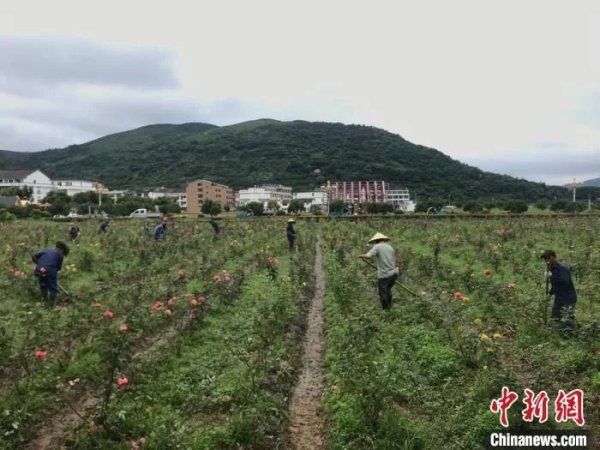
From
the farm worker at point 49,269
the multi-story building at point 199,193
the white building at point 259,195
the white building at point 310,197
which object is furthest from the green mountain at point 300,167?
the farm worker at point 49,269

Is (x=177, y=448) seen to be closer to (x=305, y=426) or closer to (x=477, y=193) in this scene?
(x=305, y=426)

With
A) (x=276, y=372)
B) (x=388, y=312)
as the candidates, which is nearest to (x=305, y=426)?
(x=276, y=372)

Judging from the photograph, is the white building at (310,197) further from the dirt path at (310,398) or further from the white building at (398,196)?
the dirt path at (310,398)

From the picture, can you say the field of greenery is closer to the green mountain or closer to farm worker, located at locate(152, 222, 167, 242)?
farm worker, located at locate(152, 222, 167, 242)

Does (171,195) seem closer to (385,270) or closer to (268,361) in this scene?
(385,270)

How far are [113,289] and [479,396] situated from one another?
374 inches

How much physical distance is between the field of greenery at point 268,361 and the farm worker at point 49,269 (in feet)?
1.27

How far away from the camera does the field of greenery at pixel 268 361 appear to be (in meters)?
5.36

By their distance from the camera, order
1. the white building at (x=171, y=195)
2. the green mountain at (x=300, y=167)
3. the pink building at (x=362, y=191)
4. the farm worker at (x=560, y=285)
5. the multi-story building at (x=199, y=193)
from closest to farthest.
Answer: the farm worker at (x=560, y=285)
the multi-story building at (x=199, y=193)
the white building at (x=171, y=195)
the pink building at (x=362, y=191)
the green mountain at (x=300, y=167)

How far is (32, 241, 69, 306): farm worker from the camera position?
10.4m
